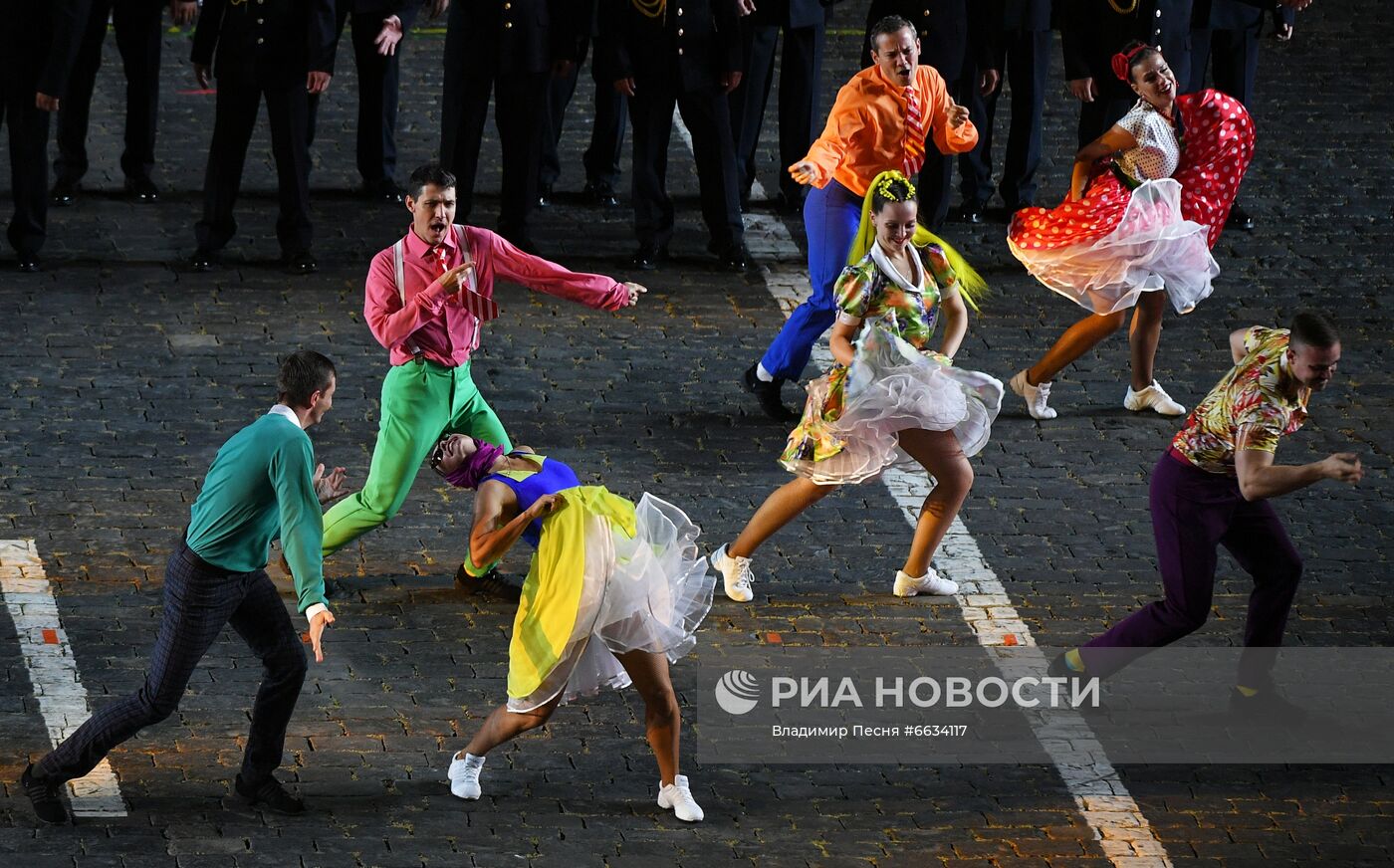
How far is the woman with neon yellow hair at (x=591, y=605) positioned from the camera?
7957mm

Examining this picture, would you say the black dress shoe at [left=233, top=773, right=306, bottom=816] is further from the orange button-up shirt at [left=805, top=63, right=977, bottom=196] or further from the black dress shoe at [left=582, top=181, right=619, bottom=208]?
the black dress shoe at [left=582, top=181, right=619, bottom=208]

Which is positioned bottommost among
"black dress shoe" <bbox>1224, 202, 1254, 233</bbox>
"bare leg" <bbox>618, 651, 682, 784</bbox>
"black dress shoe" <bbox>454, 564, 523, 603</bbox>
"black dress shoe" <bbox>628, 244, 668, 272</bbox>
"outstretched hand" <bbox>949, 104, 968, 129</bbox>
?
"black dress shoe" <bbox>454, 564, 523, 603</bbox>

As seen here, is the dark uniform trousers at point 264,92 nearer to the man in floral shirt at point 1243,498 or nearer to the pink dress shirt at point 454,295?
the pink dress shirt at point 454,295

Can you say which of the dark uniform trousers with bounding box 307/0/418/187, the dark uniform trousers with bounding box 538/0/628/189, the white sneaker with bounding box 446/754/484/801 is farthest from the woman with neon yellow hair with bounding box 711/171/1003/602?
the dark uniform trousers with bounding box 307/0/418/187

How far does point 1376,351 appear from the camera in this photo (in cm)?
1349

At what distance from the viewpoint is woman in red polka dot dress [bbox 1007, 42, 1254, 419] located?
11.8 metres

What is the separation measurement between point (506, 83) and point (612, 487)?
4.00 metres

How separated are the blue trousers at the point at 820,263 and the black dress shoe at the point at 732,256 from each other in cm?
252

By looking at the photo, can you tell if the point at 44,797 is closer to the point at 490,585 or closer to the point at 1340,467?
the point at 490,585

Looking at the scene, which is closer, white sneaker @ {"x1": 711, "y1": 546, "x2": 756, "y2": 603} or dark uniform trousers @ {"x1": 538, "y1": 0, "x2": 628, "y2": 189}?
white sneaker @ {"x1": 711, "y1": 546, "x2": 756, "y2": 603}

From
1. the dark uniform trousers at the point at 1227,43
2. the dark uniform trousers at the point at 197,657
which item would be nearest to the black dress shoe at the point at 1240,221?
the dark uniform trousers at the point at 1227,43

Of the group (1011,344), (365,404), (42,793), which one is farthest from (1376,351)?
(42,793)

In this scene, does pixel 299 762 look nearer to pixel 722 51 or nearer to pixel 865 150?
pixel 865 150

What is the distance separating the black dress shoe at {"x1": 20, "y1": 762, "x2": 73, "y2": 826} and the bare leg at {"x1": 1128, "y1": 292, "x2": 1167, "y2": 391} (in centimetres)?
679
